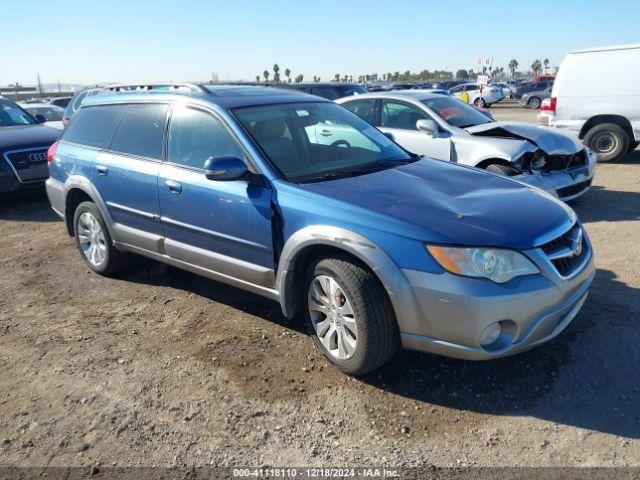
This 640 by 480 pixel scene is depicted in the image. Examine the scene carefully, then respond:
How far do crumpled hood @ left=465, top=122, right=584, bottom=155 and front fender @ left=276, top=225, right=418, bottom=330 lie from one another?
4.48m

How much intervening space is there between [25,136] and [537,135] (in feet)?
24.9

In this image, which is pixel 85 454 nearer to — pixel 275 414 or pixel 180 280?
pixel 275 414

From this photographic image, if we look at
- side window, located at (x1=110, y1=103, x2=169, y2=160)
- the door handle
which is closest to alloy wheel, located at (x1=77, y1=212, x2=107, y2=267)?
side window, located at (x1=110, y1=103, x2=169, y2=160)

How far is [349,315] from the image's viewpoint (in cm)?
326

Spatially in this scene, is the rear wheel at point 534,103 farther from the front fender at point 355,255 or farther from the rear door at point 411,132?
the front fender at point 355,255

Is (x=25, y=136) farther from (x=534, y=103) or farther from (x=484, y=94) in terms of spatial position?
(x=534, y=103)

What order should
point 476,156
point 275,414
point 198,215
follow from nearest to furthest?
1. point 275,414
2. point 198,215
3. point 476,156

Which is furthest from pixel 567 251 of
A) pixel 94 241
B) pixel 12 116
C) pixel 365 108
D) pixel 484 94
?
pixel 484 94

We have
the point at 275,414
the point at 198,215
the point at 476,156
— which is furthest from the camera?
the point at 476,156

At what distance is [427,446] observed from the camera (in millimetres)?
2785

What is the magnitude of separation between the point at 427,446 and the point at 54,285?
158 inches

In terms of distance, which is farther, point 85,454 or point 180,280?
point 180,280

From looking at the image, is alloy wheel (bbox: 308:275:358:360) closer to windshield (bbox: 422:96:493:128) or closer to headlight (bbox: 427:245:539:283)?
headlight (bbox: 427:245:539:283)

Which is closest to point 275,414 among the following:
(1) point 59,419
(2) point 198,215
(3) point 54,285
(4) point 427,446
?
(4) point 427,446
